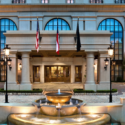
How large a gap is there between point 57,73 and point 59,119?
804 inches

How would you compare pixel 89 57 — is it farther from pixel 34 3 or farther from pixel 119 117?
pixel 34 3

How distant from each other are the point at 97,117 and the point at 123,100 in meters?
2.30

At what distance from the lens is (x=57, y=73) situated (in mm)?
30375

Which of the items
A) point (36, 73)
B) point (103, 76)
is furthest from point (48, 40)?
point (36, 73)

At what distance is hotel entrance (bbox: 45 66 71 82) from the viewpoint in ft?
99.6

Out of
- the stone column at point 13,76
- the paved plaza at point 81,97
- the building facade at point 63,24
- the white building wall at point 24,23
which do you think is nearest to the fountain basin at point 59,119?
the paved plaza at point 81,97

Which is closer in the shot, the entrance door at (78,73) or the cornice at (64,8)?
the entrance door at (78,73)

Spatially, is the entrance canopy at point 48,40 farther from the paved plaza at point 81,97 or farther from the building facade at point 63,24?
the building facade at point 63,24

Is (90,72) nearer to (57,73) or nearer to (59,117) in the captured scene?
(59,117)

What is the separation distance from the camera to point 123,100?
1112 centimetres

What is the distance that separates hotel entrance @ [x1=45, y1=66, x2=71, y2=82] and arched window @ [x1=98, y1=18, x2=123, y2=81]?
11825mm

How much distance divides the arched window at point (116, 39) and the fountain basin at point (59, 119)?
2663 cm

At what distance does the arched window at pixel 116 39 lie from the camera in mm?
35094

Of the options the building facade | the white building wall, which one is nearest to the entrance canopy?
the building facade
